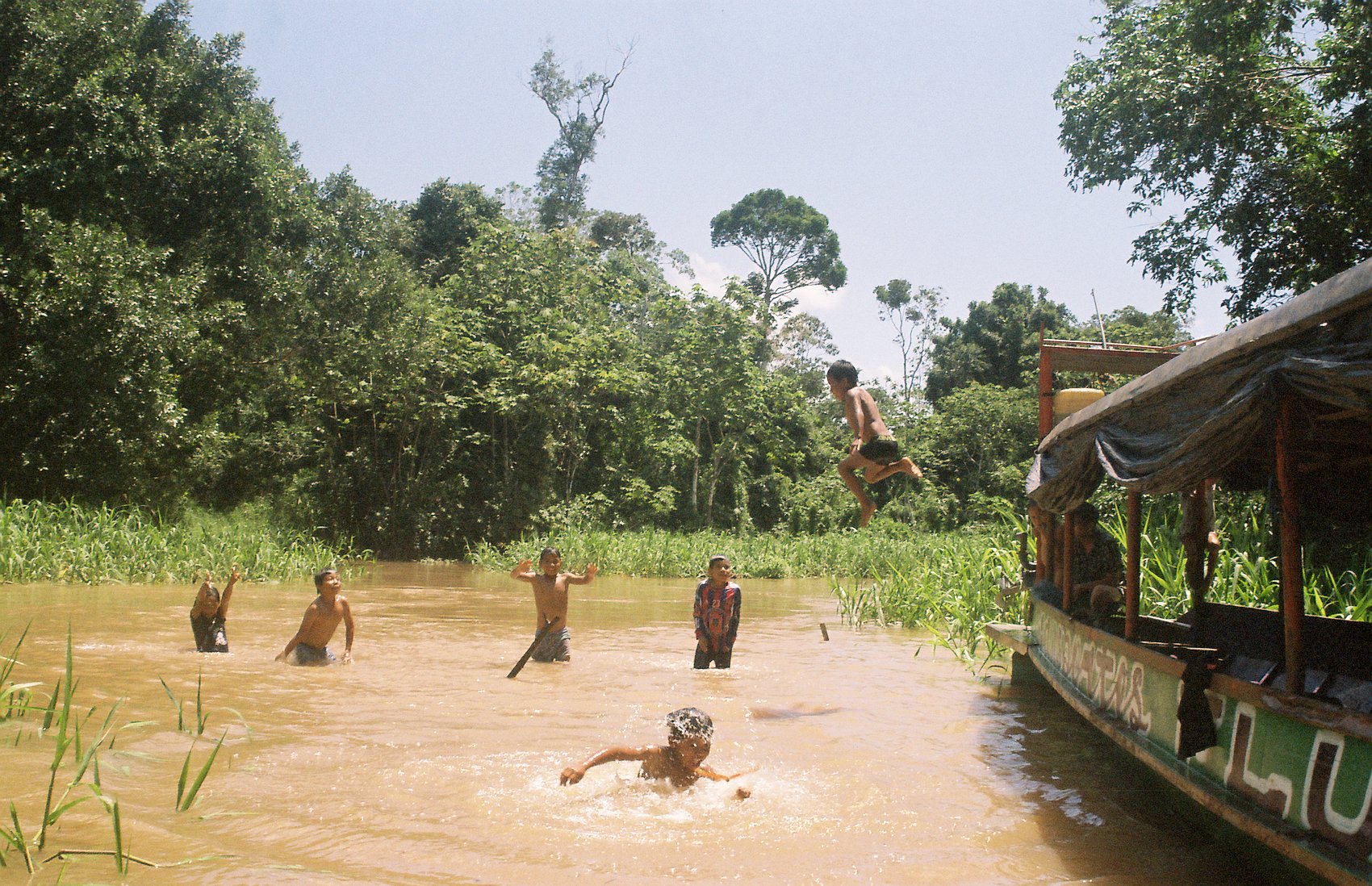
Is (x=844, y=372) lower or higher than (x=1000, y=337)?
lower

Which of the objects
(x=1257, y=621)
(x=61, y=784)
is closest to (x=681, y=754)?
(x=61, y=784)

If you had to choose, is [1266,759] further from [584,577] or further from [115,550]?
[115,550]

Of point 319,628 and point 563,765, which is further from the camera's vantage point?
point 319,628

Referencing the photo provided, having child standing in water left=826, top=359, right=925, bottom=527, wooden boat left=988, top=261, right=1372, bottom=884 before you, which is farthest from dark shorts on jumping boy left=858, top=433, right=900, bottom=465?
wooden boat left=988, top=261, right=1372, bottom=884

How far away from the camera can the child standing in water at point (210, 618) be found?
9227mm

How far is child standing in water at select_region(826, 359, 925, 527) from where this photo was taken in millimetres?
6977

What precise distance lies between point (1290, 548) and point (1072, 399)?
598 cm

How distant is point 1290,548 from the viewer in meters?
3.74

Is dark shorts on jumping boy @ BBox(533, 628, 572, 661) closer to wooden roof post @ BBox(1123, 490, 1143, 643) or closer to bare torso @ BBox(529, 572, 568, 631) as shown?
bare torso @ BBox(529, 572, 568, 631)

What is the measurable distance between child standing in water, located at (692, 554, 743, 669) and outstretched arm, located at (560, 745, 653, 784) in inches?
135

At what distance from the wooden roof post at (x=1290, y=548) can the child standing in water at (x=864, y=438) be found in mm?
3166

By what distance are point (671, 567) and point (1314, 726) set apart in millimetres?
18684

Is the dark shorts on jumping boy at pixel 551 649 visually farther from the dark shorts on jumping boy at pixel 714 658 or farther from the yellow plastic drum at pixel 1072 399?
the yellow plastic drum at pixel 1072 399

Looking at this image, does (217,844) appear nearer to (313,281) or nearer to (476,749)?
(476,749)
